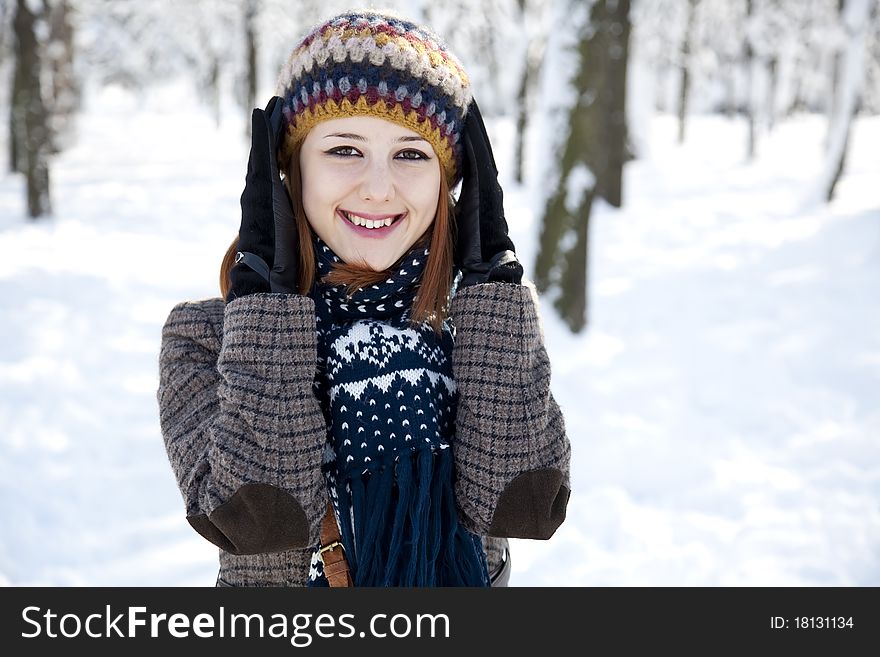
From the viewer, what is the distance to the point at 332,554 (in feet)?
5.41

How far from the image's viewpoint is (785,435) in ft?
16.3

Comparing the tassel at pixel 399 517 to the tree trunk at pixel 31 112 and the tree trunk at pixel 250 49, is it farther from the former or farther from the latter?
the tree trunk at pixel 250 49

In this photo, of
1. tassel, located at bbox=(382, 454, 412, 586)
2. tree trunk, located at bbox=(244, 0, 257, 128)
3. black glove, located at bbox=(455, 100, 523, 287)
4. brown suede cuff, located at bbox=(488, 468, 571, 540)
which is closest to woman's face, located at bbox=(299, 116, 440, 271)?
black glove, located at bbox=(455, 100, 523, 287)

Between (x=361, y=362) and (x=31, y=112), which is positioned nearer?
(x=361, y=362)

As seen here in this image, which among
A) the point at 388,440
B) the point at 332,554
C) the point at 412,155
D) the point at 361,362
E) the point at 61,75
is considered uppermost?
the point at 61,75

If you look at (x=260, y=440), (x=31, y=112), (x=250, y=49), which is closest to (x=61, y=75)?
(x=250, y=49)

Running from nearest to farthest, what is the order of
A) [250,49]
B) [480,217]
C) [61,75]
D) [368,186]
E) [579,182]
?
1. [368,186]
2. [480,217]
3. [579,182]
4. [61,75]
5. [250,49]

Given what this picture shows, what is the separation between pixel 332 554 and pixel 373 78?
3.45 feet

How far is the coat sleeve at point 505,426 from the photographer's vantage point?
5.37 ft

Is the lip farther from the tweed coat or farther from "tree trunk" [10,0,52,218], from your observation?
"tree trunk" [10,0,52,218]

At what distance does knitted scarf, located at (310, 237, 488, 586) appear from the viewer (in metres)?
1.63

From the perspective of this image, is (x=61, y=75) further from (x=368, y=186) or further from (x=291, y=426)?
(x=291, y=426)

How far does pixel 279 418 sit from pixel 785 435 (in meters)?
4.35
